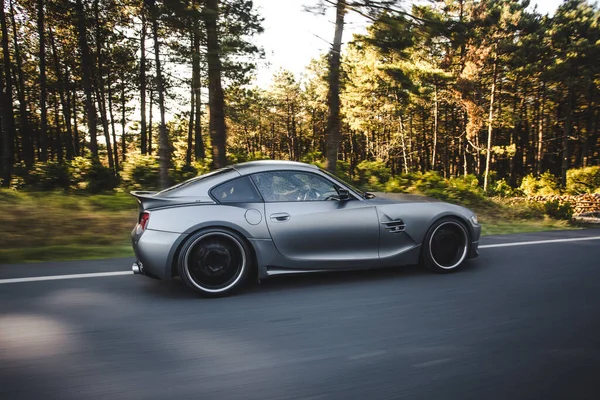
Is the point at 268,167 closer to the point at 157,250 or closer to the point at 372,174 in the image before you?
the point at 157,250

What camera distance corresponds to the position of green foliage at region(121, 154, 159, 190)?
35.5ft

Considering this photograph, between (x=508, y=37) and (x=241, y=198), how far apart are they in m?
28.2

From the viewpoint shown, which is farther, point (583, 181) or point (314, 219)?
point (583, 181)

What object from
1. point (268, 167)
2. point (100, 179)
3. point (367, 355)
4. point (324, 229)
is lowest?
point (367, 355)

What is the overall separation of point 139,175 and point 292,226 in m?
7.82

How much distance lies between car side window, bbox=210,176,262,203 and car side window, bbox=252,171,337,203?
7 centimetres

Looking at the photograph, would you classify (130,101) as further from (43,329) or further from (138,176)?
(43,329)

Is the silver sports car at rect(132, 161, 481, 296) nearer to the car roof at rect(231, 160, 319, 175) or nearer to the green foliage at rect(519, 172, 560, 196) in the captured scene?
the car roof at rect(231, 160, 319, 175)

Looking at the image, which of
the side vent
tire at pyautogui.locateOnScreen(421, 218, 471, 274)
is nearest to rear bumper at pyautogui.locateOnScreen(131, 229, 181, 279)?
the side vent

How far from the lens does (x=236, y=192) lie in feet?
14.1

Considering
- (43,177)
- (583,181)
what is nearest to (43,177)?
(43,177)

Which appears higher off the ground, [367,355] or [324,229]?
[324,229]

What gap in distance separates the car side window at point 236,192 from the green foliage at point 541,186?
27.3 metres

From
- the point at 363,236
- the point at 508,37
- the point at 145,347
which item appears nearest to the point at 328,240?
the point at 363,236
